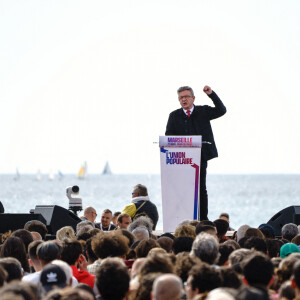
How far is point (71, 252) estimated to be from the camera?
25.8 ft

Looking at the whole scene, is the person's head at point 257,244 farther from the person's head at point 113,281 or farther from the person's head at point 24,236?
the person's head at point 113,281

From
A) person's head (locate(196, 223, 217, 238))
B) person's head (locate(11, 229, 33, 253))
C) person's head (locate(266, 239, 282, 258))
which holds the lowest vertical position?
person's head (locate(266, 239, 282, 258))

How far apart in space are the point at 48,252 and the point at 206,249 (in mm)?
1278

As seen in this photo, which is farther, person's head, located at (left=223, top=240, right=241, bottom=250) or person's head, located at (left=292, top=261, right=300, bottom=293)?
person's head, located at (left=223, top=240, right=241, bottom=250)

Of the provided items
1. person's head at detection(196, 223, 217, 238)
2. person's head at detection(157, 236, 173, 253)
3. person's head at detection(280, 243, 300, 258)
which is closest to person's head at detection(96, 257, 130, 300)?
person's head at detection(157, 236, 173, 253)

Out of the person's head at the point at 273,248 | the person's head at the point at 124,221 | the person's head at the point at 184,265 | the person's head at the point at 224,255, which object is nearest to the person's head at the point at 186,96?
the person's head at the point at 124,221

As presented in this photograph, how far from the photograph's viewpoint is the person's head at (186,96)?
10.3 m

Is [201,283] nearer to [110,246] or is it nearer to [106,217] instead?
[110,246]

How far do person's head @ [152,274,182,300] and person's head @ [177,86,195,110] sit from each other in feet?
15.5

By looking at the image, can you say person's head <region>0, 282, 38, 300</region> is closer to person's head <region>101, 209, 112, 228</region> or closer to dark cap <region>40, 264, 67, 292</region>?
dark cap <region>40, 264, 67, 292</region>

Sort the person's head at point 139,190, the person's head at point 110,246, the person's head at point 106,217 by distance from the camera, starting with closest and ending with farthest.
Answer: the person's head at point 110,246 < the person's head at point 139,190 < the person's head at point 106,217

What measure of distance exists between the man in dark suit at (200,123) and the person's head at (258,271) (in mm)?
3954

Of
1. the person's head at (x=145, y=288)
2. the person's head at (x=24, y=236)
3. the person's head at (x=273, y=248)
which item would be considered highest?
the person's head at (x=24, y=236)

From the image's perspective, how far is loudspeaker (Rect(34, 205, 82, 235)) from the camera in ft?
37.3
